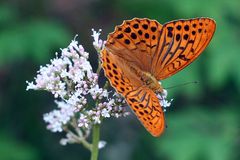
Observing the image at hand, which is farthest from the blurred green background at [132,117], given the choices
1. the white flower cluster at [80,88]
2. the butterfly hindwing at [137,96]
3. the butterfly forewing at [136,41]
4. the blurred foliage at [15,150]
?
the butterfly hindwing at [137,96]

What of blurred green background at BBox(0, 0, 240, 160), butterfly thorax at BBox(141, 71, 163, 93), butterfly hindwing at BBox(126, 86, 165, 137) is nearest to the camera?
butterfly hindwing at BBox(126, 86, 165, 137)

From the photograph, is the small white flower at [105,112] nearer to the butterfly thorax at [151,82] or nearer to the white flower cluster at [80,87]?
the white flower cluster at [80,87]

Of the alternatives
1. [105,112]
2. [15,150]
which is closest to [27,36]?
[15,150]

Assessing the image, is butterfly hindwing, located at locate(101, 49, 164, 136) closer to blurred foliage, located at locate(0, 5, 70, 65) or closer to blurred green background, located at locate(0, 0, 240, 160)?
blurred green background, located at locate(0, 0, 240, 160)

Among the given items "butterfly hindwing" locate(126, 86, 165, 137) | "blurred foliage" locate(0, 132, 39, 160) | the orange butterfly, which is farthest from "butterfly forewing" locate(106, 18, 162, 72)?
"blurred foliage" locate(0, 132, 39, 160)

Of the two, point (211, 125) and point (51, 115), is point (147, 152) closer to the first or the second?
point (211, 125)

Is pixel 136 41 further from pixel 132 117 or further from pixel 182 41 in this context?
Result: pixel 132 117

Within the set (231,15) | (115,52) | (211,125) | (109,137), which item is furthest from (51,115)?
(109,137)
